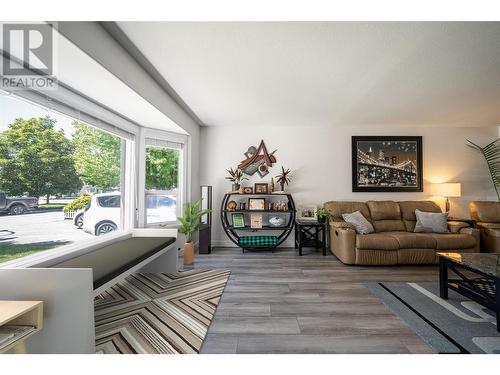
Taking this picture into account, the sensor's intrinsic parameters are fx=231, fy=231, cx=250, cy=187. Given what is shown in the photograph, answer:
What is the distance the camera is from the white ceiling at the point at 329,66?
189 centimetres

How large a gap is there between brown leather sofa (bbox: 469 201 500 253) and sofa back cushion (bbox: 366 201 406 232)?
1171 millimetres

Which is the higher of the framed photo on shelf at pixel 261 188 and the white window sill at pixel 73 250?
the framed photo on shelf at pixel 261 188

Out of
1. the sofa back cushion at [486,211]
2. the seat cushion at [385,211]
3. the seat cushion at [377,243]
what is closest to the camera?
the seat cushion at [377,243]

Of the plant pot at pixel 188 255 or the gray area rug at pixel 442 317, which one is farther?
the plant pot at pixel 188 255

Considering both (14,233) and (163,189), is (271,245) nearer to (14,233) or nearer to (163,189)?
(163,189)

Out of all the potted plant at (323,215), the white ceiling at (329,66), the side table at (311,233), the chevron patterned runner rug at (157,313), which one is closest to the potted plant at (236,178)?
the white ceiling at (329,66)

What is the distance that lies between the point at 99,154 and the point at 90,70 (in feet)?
4.12

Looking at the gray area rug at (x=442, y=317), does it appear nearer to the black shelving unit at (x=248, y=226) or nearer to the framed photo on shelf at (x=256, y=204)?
the black shelving unit at (x=248, y=226)

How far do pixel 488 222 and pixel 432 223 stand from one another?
1.17 metres

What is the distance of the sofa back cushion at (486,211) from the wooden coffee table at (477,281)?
227cm

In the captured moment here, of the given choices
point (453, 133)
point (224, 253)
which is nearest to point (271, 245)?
point (224, 253)

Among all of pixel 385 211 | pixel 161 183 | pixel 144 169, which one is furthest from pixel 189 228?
pixel 385 211

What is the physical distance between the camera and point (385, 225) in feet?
13.4

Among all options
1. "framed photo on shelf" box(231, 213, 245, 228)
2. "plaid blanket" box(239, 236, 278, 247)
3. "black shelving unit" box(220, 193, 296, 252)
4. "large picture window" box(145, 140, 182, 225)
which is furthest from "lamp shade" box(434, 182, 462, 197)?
"large picture window" box(145, 140, 182, 225)
